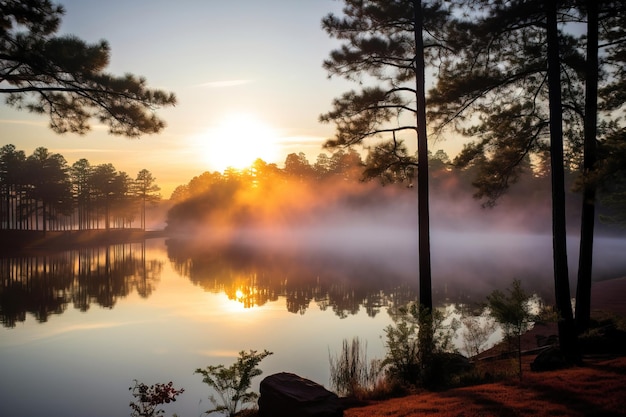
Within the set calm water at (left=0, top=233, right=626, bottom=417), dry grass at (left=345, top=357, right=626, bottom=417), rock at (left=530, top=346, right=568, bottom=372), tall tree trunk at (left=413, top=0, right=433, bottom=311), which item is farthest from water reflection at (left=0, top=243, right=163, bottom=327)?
rock at (left=530, top=346, right=568, bottom=372)

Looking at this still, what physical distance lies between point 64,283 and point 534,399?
31764 mm

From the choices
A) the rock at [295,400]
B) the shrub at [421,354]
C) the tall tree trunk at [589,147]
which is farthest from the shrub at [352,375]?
the tall tree trunk at [589,147]

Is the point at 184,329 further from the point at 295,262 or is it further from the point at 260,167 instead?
the point at 260,167

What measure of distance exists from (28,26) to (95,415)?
36.1ft

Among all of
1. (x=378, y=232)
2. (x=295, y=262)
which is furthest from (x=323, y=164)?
(x=295, y=262)

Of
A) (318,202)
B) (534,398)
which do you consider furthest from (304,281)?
(318,202)

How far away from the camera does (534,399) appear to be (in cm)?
780

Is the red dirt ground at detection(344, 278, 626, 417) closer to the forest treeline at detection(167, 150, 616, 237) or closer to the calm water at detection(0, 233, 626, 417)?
the calm water at detection(0, 233, 626, 417)

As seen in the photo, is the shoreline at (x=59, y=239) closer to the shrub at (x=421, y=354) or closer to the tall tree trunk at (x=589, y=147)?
the shrub at (x=421, y=354)

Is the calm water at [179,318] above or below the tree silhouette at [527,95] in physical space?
below

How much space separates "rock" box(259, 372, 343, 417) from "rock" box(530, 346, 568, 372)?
5.93m

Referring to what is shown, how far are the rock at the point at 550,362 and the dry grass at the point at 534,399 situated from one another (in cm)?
91

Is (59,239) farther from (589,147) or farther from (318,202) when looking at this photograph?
(589,147)

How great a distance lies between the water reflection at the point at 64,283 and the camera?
74.8 feet
